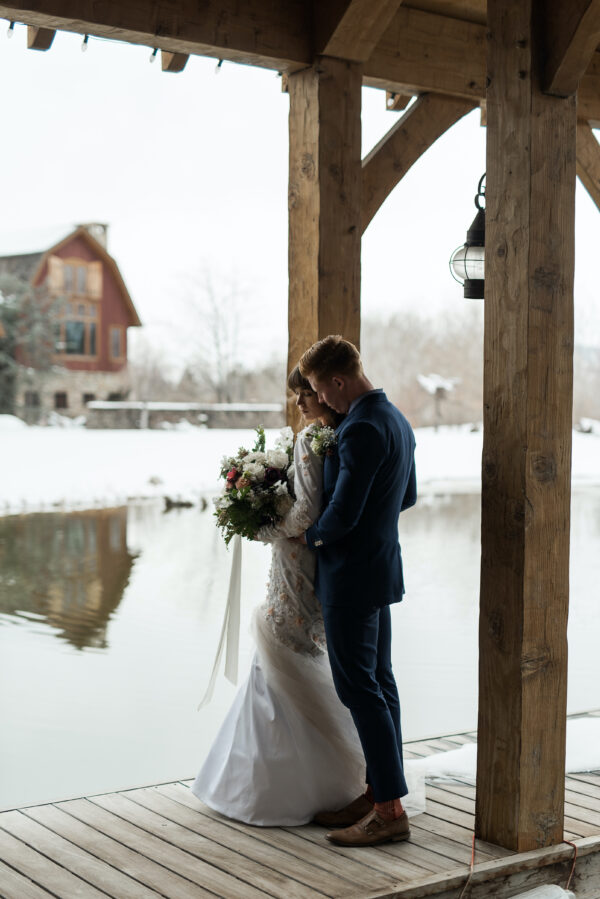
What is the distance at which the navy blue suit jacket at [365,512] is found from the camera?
11.1 ft

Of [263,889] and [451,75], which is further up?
[451,75]

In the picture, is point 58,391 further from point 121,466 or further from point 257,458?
point 257,458

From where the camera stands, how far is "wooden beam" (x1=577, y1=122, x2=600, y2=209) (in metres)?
5.34

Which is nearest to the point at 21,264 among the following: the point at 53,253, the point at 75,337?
the point at 53,253

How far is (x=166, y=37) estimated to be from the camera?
4.01 m

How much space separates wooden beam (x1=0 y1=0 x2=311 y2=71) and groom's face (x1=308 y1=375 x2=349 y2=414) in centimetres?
134

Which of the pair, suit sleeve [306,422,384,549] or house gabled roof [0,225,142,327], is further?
house gabled roof [0,225,142,327]

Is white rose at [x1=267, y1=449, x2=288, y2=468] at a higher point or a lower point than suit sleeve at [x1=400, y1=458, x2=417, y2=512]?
higher

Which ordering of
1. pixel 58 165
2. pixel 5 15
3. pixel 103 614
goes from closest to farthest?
pixel 5 15 → pixel 103 614 → pixel 58 165

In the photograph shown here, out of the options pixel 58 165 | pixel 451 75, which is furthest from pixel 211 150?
pixel 451 75

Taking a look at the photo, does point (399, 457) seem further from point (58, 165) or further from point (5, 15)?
point (58, 165)

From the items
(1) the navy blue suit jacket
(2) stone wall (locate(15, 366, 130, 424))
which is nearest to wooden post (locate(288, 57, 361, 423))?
(1) the navy blue suit jacket

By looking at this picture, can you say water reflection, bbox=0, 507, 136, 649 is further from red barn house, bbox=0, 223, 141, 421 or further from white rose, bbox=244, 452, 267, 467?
white rose, bbox=244, 452, 267, 467

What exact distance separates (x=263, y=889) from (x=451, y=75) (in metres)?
3.29
